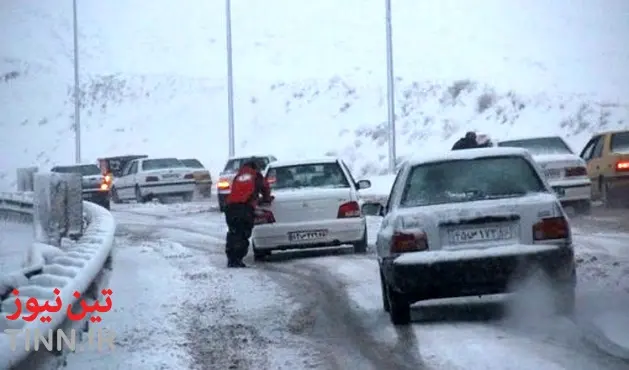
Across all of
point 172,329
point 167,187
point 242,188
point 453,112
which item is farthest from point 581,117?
point 172,329

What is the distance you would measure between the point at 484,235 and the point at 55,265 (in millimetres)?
4101

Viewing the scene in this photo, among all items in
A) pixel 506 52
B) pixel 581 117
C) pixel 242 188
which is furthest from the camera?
pixel 506 52

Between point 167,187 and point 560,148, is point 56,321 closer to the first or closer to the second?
point 560,148

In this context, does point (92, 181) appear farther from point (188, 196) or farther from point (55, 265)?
point (55, 265)

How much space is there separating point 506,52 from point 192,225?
149 feet

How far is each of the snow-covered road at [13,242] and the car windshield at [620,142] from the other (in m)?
11.4

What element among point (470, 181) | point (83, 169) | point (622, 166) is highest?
point (470, 181)

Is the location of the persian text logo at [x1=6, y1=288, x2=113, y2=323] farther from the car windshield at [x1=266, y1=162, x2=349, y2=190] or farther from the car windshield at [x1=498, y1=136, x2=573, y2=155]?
the car windshield at [x1=498, y1=136, x2=573, y2=155]

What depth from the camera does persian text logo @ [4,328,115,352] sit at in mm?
7145

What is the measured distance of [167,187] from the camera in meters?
36.2

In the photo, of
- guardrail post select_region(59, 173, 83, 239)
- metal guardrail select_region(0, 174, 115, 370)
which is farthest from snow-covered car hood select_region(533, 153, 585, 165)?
guardrail post select_region(59, 173, 83, 239)

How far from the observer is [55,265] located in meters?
11.1

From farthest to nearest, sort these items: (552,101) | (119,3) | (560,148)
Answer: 1. (119,3)
2. (552,101)
3. (560,148)

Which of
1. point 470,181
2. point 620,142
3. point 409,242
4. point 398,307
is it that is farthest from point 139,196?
point 409,242
